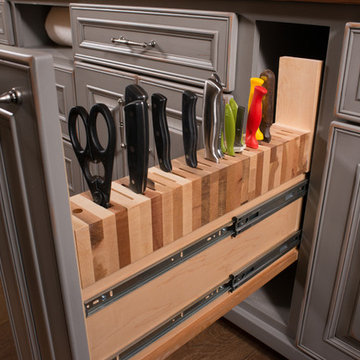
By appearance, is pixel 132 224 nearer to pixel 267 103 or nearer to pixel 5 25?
pixel 267 103

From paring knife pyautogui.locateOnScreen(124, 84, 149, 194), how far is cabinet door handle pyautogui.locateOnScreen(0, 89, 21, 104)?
0.13 metres

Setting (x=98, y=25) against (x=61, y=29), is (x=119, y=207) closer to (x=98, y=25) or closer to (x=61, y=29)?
(x=98, y=25)

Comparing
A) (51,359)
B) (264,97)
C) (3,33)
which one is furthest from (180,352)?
(3,33)

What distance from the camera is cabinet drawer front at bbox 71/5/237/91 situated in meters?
0.80

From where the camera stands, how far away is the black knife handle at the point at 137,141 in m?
0.49

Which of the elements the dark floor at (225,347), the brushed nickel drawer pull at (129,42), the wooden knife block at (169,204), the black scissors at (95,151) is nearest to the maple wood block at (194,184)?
the wooden knife block at (169,204)

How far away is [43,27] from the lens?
4.80ft

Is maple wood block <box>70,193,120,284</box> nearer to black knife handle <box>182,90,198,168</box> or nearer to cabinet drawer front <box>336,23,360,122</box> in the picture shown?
black knife handle <box>182,90,198,168</box>

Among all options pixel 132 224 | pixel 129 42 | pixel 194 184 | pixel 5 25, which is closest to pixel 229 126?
pixel 194 184

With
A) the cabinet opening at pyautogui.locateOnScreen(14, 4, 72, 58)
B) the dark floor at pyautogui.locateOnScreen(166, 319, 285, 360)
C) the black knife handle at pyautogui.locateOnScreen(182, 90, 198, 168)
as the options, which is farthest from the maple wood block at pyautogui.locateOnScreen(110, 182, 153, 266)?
the cabinet opening at pyautogui.locateOnScreen(14, 4, 72, 58)

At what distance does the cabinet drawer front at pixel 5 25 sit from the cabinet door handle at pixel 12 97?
114cm

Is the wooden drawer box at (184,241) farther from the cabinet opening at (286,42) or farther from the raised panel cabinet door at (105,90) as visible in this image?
the raised panel cabinet door at (105,90)

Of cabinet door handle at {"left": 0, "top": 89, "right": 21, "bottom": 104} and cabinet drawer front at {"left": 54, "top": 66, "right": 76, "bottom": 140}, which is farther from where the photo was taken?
cabinet drawer front at {"left": 54, "top": 66, "right": 76, "bottom": 140}

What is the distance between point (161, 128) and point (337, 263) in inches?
18.4
